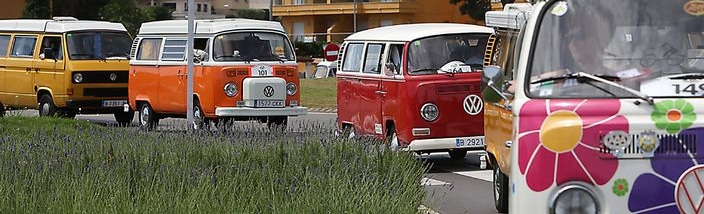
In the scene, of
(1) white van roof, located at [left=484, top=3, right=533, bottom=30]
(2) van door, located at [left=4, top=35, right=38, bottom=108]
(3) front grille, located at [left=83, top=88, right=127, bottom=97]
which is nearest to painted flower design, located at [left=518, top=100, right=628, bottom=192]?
(1) white van roof, located at [left=484, top=3, right=533, bottom=30]

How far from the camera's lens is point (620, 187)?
21.2 ft

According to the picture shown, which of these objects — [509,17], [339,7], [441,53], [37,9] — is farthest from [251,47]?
[339,7]

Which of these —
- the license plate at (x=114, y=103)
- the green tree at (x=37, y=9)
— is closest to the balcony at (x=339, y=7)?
the green tree at (x=37, y=9)

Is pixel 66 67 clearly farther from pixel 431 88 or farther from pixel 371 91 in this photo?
pixel 431 88

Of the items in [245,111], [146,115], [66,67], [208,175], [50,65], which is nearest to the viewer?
[208,175]

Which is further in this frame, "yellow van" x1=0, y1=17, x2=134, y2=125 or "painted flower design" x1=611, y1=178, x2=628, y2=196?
"yellow van" x1=0, y1=17, x2=134, y2=125

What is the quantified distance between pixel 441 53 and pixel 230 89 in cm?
643

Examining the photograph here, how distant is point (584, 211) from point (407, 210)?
3052 mm

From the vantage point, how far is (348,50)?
1786cm

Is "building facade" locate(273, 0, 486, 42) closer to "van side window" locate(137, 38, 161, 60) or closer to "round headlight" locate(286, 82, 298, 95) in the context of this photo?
"van side window" locate(137, 38, 161, 60)

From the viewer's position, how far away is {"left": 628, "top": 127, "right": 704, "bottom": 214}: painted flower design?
6.41 meters

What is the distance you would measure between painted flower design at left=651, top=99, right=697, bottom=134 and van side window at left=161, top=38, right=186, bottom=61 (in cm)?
1629

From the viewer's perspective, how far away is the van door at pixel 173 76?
2230 cm

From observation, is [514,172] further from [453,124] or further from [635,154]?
[453,124]
